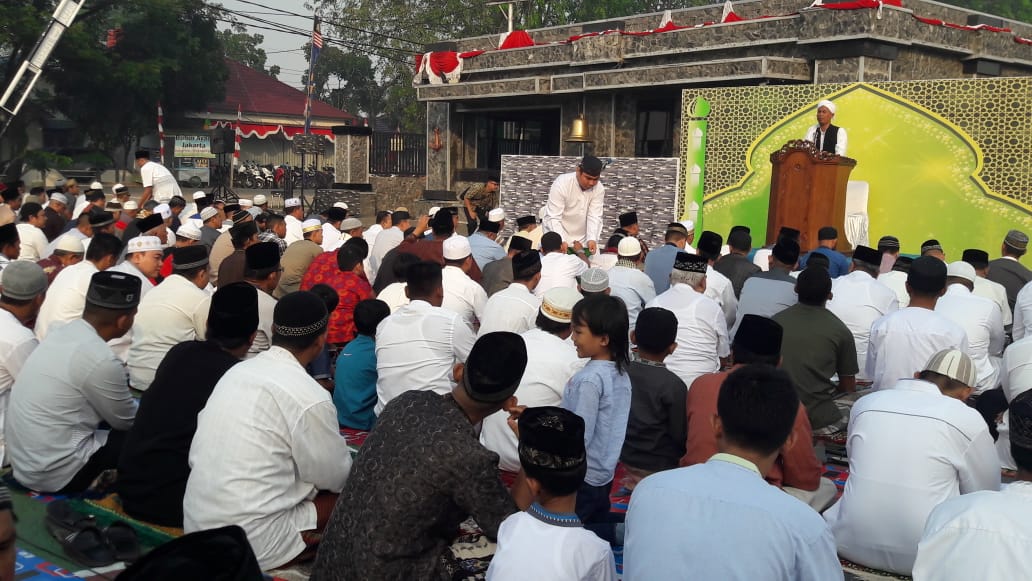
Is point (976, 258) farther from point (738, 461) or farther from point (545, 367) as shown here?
point (738, 461)

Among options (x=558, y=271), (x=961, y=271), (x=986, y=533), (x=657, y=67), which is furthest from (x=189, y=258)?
(x=657, y=67)

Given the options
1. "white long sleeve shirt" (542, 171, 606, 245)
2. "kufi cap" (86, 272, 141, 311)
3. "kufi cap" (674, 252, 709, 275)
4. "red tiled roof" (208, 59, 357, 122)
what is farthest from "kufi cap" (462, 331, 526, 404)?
"red tiled roof" (208, 59, 357, 122)

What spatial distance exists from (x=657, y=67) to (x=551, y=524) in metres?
13.7

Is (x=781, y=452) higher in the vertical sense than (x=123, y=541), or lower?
higher

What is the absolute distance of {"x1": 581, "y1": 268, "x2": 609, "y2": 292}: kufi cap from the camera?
5.71 meters

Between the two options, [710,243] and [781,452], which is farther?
[710,243]

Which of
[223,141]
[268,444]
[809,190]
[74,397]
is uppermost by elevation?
[223,141]

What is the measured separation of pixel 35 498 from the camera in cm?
448

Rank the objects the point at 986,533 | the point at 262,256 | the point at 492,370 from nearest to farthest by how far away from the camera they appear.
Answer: the point at 986,533, the point at 492,370, the point at 262,256

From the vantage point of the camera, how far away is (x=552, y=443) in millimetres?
2490

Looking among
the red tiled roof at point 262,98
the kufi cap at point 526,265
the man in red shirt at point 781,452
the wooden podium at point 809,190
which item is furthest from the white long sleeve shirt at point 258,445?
the red tiled roof at point 262,98

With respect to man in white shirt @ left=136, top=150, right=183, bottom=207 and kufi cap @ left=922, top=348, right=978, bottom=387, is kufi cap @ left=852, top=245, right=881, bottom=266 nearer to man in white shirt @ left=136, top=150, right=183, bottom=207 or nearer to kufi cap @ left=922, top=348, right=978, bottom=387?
kufi cap @ left=922, top=348, right=978, bottom=387

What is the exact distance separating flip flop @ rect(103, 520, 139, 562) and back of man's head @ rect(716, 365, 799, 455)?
8.58ft

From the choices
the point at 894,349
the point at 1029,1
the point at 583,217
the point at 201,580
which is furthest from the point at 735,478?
the point at 1029,1
